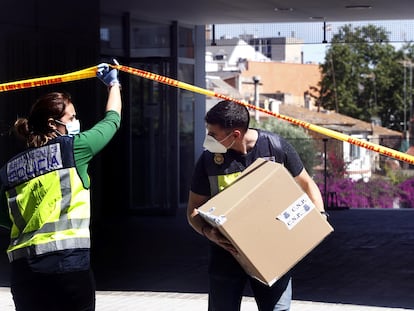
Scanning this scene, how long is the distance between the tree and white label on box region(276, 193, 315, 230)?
67.1 meters

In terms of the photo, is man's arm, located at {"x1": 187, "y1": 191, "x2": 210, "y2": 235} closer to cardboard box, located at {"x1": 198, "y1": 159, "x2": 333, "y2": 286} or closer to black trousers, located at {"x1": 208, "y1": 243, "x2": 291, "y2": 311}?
black trousers, located at {"x1": 208, "y1": 243, "x2": 291, "y2": 311}

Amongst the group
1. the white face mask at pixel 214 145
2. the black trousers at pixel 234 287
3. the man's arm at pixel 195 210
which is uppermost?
the white face mask at pixel 214 145

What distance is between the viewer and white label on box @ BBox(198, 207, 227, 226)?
4.29m

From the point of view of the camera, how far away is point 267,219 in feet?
14.5


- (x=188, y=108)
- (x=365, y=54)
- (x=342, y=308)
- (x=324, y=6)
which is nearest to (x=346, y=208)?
(x=188, y=108)

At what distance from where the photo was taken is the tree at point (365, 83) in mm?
72125

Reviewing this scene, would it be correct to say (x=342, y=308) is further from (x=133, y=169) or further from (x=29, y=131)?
(x=133, y=169)

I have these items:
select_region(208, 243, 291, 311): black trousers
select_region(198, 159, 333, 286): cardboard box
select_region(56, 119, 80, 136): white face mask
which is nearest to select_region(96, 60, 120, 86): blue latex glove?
select_region(56, 119, 80, 136): white face mask

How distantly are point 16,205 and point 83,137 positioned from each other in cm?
45

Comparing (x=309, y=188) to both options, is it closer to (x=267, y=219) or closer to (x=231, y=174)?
(x=231, y=174)

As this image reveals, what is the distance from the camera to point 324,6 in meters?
14.9

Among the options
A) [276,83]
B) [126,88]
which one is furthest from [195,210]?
[276,83]

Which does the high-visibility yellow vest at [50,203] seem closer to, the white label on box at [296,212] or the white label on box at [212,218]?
the white label on box at [212,218]

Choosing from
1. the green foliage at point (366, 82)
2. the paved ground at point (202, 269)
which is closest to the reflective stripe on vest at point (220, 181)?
the paved ground at point (202, 269)
